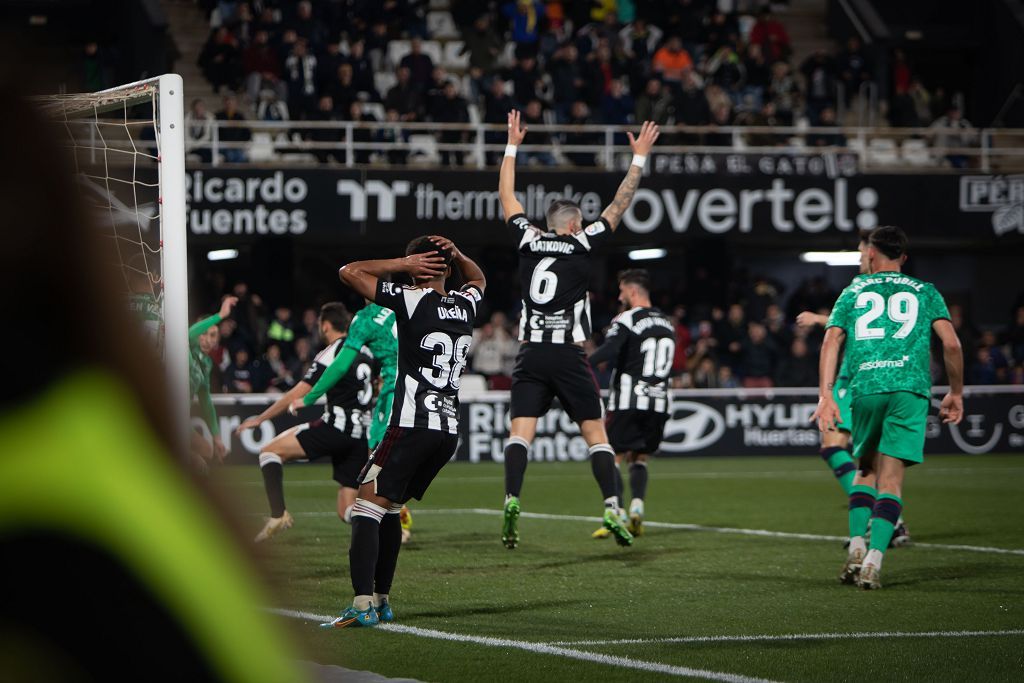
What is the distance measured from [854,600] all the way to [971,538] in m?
3.84

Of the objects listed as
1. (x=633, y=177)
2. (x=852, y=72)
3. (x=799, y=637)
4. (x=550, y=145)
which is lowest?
(x=799, y=637)

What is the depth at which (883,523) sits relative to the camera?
8.23m

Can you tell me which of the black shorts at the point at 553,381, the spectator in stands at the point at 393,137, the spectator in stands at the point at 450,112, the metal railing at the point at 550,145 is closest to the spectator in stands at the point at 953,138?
the metal railing at the point at 550,145

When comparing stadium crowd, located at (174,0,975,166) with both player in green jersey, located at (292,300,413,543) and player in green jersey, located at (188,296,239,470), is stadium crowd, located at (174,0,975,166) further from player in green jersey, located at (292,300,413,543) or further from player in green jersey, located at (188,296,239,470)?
player in green jersey, located at (292,300,413,543)

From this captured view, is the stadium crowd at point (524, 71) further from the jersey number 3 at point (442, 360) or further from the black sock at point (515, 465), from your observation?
the jersey number 3 at point (442, 360)

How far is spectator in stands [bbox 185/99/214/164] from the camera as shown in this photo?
22166 mm

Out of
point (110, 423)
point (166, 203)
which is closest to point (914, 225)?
point (166, 203)

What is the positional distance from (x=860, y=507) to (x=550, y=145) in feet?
53.1

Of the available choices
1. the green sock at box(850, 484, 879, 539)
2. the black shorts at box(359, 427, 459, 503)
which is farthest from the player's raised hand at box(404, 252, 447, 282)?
the green sock at box(850, 484, 879, 539)

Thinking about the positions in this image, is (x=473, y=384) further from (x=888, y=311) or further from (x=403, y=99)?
(x=888, y=311)

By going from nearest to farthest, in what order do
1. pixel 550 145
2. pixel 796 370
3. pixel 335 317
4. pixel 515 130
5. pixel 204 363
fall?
1. pixel 515 130
2. pixel 335 317
3. pixel 204 363
4. pixel 796 370
5. pixel 550 145

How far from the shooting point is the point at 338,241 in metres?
26.6

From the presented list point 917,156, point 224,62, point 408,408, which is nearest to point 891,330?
point 408,408

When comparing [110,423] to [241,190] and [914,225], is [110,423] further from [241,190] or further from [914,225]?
[914,225]
